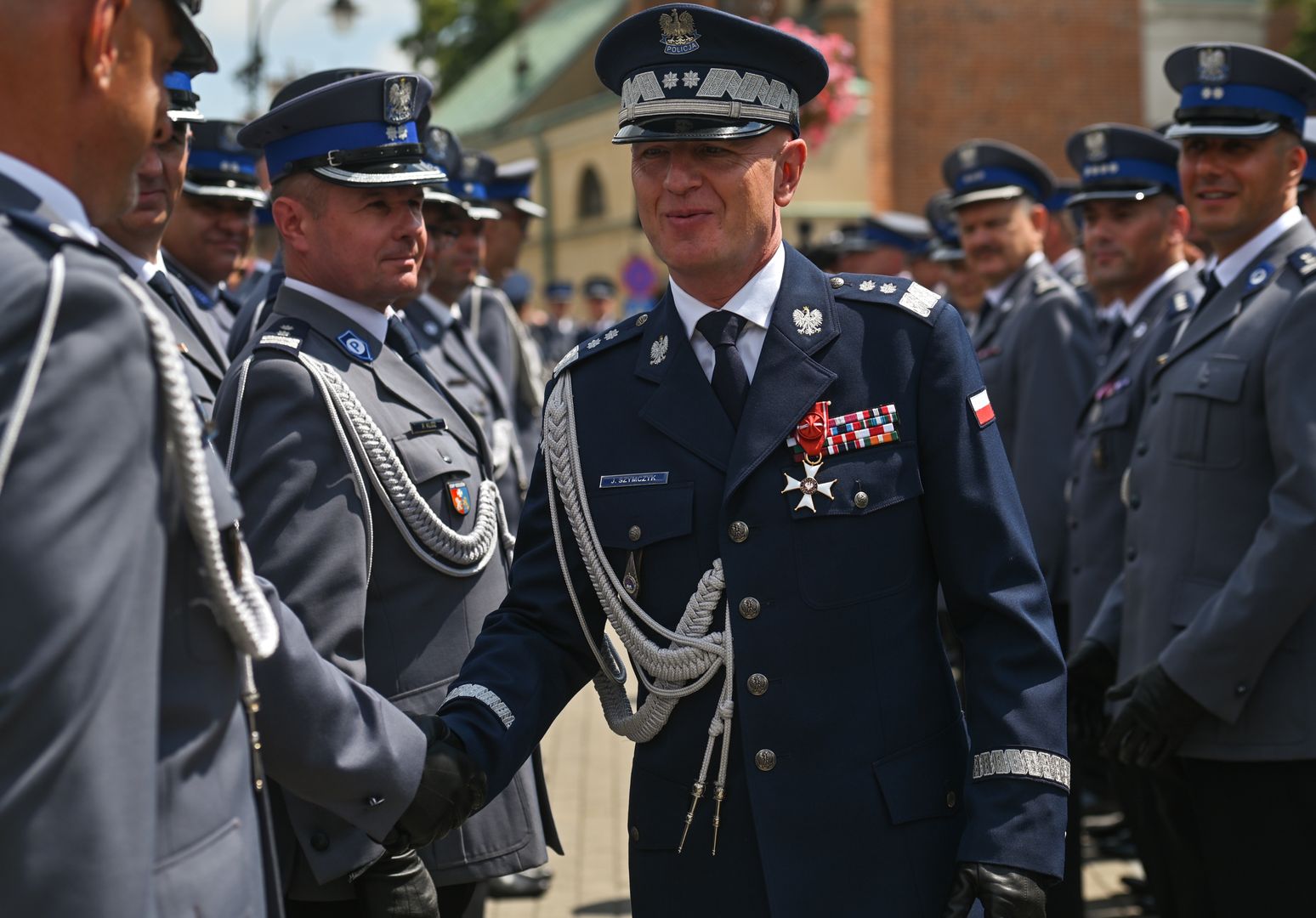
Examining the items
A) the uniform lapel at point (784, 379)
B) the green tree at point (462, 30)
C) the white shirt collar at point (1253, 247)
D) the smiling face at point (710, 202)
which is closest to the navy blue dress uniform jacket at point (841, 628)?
the uniform lapel at point (784, 379)

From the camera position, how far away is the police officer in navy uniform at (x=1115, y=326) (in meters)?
5.20

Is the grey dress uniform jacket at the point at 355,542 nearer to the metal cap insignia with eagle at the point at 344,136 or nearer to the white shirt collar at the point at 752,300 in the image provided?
the metal cap insignia with eagle at the point at 344,136

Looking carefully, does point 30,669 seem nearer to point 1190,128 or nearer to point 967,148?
point 1190,128

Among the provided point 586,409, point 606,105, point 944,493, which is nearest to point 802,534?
point 944,493

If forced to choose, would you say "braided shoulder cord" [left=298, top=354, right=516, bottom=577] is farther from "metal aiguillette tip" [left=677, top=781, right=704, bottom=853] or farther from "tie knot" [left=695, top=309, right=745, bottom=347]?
"metal aiguillette tip" [left=677, top=781, right=704, bottom=853]

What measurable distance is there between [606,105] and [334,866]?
30.1m

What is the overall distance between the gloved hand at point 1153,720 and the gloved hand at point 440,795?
6.34ft

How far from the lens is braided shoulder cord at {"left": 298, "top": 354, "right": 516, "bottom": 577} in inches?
132

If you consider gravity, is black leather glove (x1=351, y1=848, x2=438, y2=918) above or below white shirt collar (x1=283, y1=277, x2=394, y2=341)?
below

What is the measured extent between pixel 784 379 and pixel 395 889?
135 centimetres

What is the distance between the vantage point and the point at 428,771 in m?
2.76

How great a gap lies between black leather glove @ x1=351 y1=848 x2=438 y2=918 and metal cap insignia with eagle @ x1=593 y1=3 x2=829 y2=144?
1555mm

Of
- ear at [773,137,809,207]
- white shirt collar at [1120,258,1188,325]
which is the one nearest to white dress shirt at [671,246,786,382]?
ear at [773,137,809,207]

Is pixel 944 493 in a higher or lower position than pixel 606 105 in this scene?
lower
